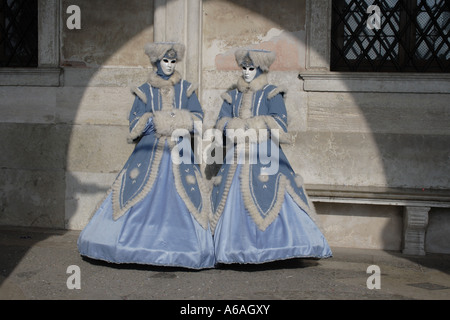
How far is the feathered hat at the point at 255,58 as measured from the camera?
5.59m

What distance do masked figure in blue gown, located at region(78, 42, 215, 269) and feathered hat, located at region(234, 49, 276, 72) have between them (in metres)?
0.51

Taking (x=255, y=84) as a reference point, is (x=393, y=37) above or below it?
above

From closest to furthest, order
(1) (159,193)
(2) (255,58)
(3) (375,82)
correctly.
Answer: (1) (159,193), (2) (255,58), (3) (375,82)

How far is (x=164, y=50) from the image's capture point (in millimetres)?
5602

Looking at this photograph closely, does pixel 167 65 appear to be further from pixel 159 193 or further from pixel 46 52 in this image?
pixel 46 52

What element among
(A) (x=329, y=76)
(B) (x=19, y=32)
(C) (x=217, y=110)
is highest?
(B) (x=19, y=32)

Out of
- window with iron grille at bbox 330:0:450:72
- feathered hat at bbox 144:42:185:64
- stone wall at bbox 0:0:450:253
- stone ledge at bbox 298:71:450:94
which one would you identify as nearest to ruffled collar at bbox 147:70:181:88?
feathered hat at bbox 144:42:185:64

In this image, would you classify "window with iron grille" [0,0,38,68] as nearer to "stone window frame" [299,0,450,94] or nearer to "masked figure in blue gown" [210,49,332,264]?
"masked figure in blue gown" [210,49,332,264]

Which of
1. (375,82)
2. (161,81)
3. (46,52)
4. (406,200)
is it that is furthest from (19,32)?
(406,200)

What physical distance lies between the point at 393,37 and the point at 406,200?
1.63 meters

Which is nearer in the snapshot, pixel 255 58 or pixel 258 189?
pixel 258 189

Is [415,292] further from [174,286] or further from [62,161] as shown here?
[62,161]

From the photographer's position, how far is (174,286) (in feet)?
15.7

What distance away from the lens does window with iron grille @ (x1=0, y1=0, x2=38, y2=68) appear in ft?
23.4
